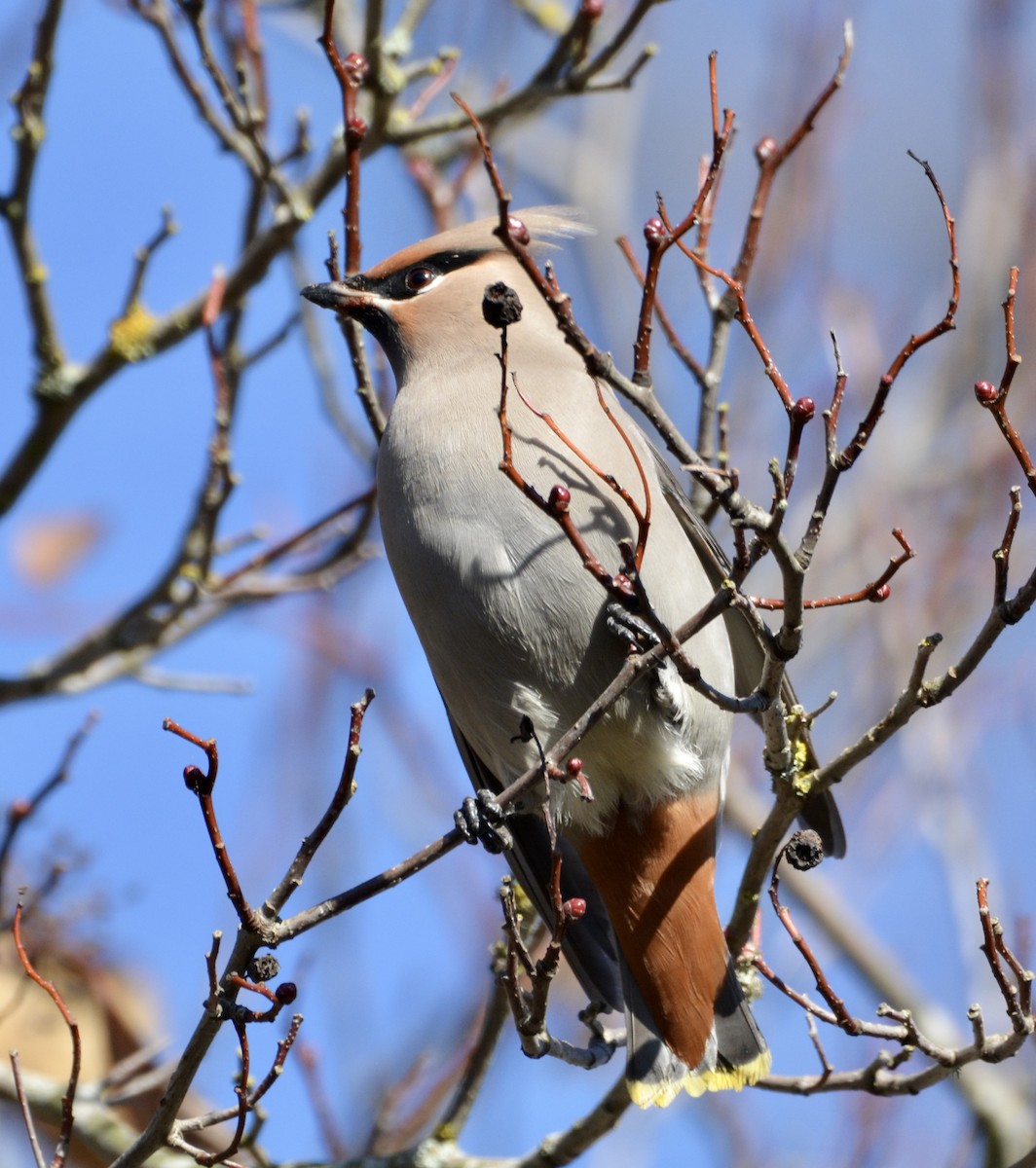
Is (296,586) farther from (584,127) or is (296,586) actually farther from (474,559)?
(584,127)

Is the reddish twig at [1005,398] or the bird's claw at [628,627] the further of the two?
the bird's claw at [628,627]

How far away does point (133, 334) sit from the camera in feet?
13.1

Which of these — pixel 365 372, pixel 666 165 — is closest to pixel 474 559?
pixel 365 372

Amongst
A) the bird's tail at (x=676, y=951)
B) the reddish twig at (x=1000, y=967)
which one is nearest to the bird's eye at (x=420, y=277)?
the bird's tail at (x=676, y=951)

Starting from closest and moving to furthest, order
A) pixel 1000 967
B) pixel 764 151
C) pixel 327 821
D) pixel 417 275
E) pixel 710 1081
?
pixel 327 821
pixel 1000 967
pixel 710 1081
pixel 764 151
pixel 417 275

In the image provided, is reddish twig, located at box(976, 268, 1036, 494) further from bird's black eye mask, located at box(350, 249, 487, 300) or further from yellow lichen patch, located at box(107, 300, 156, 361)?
yellow lichen patch, located at box(107, 300, 156, 361)

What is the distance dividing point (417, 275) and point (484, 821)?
152 cm

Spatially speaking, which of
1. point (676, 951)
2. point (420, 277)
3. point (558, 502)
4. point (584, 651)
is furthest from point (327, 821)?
point (420, 277)

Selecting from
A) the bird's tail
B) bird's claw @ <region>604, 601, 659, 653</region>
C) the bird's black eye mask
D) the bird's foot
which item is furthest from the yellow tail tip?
the bird's black eye mask

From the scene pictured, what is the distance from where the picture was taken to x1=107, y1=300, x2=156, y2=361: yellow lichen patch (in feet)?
13.0

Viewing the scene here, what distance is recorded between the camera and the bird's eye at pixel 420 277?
3.97 meters

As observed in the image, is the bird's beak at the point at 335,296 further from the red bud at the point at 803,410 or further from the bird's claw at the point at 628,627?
the red bud at the point at 803,410

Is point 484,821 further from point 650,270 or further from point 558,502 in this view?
point 650,270

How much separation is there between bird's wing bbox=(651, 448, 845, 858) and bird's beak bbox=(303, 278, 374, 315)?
82cm
